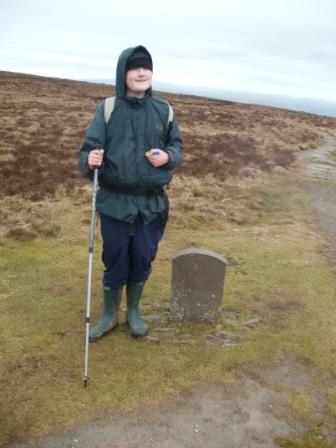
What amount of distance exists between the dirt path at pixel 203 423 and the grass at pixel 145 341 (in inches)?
6.1

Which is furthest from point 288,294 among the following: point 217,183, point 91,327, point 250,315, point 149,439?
point 217,183

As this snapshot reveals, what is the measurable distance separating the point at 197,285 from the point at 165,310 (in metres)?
0.86

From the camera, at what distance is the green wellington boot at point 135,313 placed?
601cm

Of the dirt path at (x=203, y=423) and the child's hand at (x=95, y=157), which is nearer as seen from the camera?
the dirt path at (x=203, y=423)

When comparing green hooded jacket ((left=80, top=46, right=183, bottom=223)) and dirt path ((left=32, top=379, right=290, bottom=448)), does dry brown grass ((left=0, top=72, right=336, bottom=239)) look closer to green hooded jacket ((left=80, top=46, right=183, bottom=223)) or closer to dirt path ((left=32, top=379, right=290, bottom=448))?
green hooded jacket ((left=80, top=46, right=183, bottom=223))

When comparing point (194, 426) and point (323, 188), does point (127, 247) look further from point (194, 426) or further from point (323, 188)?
point (323, 188)

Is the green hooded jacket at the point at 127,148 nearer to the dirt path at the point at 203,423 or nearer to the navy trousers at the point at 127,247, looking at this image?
the navy trousers at the point at 127,247

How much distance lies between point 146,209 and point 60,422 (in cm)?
249

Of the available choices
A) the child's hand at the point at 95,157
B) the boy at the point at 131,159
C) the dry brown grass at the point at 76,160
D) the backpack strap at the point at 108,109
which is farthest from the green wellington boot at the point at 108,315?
the dry brown grass at the point at 76,160

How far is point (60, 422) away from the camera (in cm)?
449

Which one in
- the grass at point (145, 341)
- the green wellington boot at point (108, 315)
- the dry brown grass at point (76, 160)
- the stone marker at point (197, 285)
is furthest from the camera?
the dry brown grass at point (76, 160)

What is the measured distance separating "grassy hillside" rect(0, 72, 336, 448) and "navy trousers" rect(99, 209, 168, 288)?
2.84ft

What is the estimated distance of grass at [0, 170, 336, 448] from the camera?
4.83m

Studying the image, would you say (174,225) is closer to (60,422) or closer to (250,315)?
(250,315)
